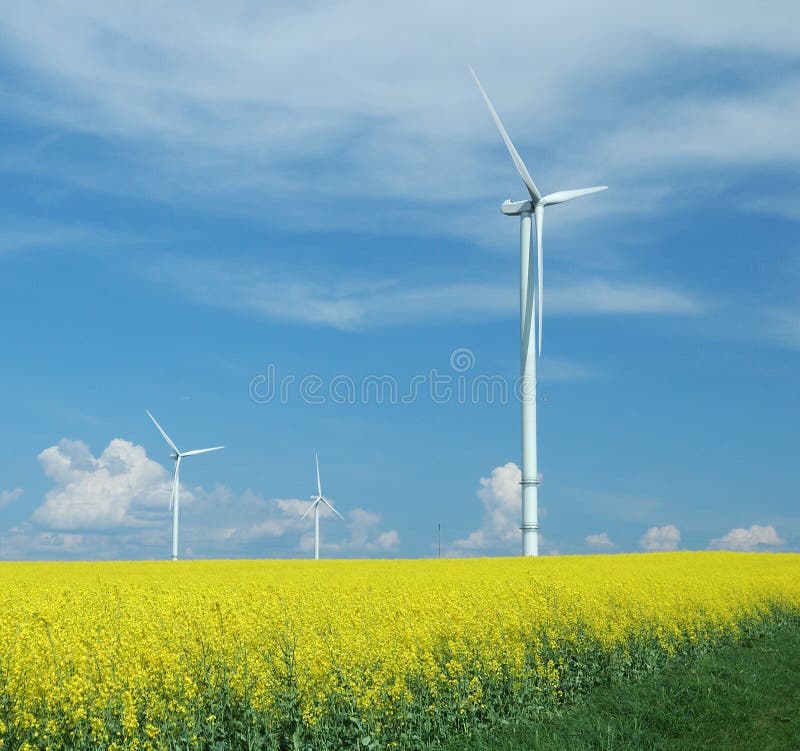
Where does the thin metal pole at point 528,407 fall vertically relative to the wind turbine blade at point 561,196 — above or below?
below

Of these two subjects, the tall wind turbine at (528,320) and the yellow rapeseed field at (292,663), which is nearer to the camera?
the yellow rapeseed field at (292,663)

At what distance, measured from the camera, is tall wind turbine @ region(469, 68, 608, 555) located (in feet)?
170

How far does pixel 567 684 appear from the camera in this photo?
1806 cm

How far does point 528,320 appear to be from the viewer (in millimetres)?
54781

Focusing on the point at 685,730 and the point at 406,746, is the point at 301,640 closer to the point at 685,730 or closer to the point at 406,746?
the point at 406,746

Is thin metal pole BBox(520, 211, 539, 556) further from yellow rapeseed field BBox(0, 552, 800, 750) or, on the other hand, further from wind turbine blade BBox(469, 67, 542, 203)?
yellow rapeseed field BBox(0, 552, 800, 750)

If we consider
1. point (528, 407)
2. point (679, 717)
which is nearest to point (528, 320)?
point (528, 407)

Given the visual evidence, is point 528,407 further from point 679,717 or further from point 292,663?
point 292,663

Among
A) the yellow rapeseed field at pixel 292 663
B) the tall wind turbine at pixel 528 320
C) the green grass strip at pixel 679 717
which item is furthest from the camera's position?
the tall wind turbine at pixel 528 320

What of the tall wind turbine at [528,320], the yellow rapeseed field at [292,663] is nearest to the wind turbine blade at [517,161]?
the tall wind turbine at [528,320]

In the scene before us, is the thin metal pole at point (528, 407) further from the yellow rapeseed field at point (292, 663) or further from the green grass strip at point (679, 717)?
the green grass strip at point (679, 717)

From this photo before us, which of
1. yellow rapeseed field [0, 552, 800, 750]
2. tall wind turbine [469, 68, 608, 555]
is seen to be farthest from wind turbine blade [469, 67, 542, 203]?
yellow rapeseed field [0, 552, 800, 750]

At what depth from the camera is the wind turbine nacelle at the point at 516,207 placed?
185ft

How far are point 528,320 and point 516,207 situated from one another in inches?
301
